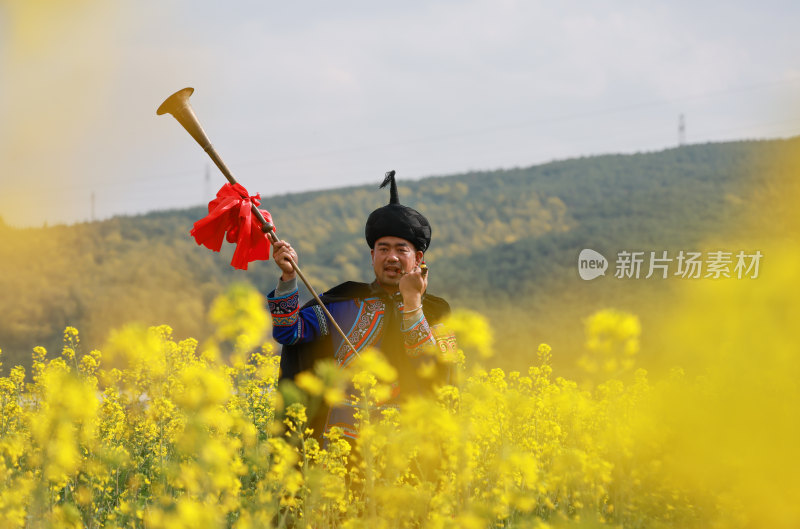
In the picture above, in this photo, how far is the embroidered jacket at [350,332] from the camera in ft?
11.5

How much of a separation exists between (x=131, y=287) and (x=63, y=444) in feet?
95.7

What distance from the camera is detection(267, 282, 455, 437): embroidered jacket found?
11.5ft

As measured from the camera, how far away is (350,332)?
3.69 meters

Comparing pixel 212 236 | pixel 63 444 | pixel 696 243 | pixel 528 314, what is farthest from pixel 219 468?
pixel 696 243

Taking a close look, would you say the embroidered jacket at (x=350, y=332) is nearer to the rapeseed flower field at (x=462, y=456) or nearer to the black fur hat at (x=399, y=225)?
the rapeseed flower field at (x=462, y=456)

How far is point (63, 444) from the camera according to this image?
2.78 metres

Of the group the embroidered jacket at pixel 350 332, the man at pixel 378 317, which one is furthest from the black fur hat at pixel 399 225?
the embroidered jacket at pixel 350 332

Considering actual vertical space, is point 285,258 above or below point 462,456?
above

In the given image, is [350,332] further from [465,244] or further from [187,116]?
[465,244]

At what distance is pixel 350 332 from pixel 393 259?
0.41m

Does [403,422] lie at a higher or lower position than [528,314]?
lower

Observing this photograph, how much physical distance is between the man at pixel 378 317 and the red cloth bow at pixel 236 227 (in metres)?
0.20

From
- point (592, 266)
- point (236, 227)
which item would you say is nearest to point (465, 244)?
point (592, 266)

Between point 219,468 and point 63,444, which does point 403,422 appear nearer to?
point 219,468
